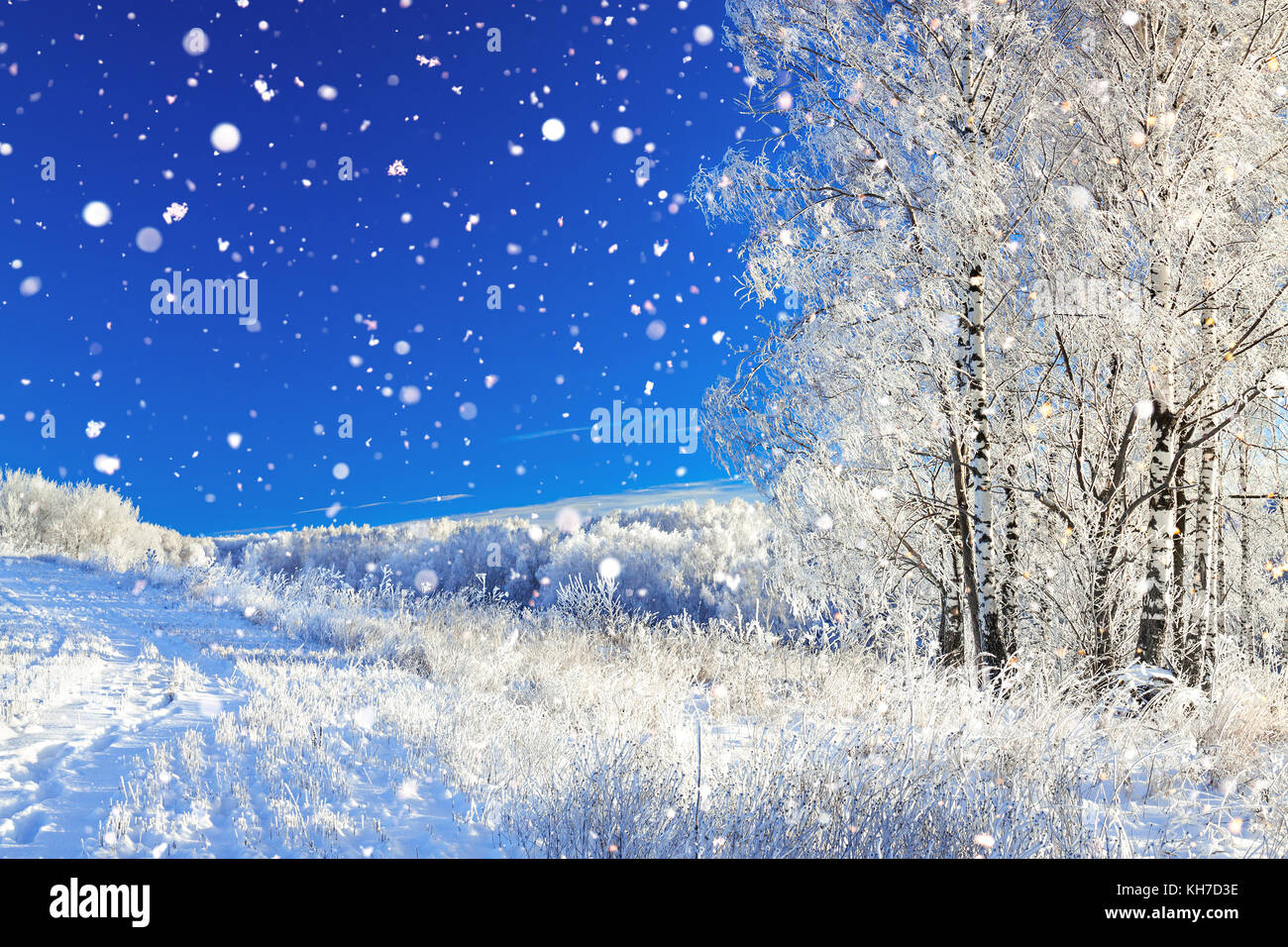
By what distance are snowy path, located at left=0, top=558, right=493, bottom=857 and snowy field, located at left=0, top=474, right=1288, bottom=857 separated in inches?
0.7

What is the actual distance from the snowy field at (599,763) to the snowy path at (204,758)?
18 mm

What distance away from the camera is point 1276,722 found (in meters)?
5.18

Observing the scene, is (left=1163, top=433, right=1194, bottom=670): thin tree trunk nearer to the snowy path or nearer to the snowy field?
the snowy field

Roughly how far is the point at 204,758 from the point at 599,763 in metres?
2.22

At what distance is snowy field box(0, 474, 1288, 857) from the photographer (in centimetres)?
286

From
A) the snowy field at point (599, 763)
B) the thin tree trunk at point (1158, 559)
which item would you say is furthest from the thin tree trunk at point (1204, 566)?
the thin tree trunk at point (1158, 559)

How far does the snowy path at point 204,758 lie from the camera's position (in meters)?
2.79

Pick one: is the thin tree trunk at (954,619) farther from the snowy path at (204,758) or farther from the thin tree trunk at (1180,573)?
the snowy path at (204,758)

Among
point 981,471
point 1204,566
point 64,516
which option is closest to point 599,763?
point 981,471

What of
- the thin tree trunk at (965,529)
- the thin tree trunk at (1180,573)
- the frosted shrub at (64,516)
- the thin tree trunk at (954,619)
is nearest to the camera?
the thin tree trunk at (1180,573)

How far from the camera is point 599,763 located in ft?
10.6

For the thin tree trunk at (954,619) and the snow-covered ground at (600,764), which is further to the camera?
the thin tree trunk at (954,619)

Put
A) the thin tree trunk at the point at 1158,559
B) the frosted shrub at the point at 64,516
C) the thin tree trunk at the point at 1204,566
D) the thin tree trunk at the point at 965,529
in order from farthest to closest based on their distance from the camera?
the frosted shrub at the point at 64,516 < the thin tree trunk at the point at 965,529 < the thin tree trunk at the point at 1204,566 < the thin tree trunk at the point at 1158,559
